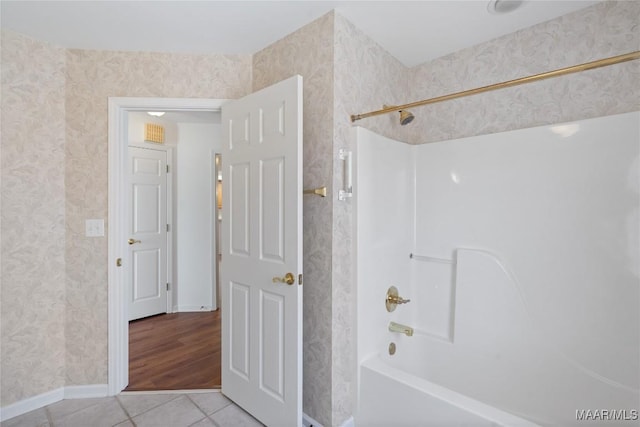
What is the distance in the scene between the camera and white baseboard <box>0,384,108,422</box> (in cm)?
193

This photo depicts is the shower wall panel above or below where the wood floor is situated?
above

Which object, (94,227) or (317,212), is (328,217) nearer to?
(317,212)

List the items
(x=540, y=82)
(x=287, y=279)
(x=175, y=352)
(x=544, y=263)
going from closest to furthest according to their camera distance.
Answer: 1. (x=287, y=279)
2. (x=544, y=263)
3. (x=540, y=82)
4. (x=175, y=352)

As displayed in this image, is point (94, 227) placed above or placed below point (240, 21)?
below

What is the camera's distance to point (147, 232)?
3.65 meters

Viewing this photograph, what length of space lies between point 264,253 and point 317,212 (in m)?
0.38

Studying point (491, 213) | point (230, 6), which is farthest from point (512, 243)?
point (230, 6)

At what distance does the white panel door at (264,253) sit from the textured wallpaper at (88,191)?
0.82 metres

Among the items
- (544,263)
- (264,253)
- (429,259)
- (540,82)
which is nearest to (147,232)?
(264,253)

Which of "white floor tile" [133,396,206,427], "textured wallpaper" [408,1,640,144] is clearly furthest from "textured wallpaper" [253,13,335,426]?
"textured wallpaper" [408,1,640,144]

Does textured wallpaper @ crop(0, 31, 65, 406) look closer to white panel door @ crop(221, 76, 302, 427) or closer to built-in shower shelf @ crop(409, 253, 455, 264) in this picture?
white panel door @ crop(221, 76, 302, 427)

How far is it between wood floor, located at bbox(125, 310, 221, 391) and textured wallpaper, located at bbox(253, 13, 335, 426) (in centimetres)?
90

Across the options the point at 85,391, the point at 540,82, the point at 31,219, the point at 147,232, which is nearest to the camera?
the point at 540,82

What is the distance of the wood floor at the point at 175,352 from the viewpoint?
7.67ft
